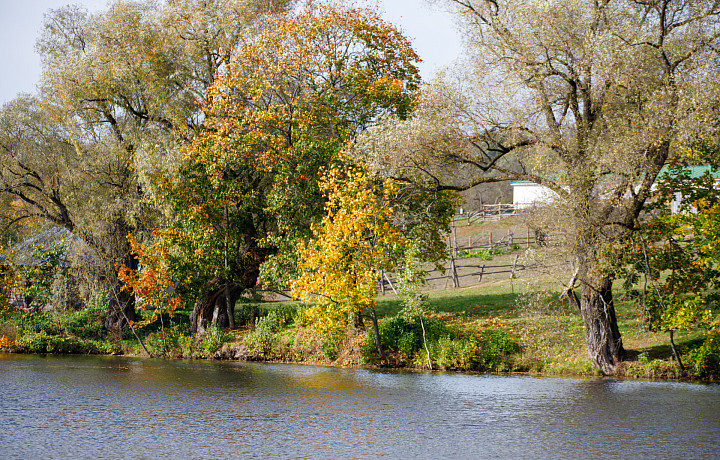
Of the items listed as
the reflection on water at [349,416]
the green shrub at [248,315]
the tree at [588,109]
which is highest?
the tree at [588,109]

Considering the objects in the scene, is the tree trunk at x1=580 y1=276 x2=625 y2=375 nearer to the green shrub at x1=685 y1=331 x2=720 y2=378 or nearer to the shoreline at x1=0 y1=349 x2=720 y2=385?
the shoreline at x1=0 y1=349 x2=720 y2=385

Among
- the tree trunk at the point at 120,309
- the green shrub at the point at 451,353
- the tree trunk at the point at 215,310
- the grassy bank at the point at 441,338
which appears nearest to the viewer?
the grassy bank at the point at 441,338

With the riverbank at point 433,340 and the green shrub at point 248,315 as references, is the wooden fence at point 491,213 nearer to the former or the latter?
the riverbank at point 433,340

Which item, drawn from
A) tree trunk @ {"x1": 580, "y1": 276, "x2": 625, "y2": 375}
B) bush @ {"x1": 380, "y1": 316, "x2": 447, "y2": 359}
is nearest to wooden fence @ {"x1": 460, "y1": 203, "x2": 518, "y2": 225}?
bush @ {"x1": 380, "y1": 316, "x2": 447, "y2": 359}

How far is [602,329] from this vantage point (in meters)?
21.2

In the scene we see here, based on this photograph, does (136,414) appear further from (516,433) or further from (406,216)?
(406,216)

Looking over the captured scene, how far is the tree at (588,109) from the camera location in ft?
62.7

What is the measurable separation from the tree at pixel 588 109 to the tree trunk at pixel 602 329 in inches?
1.2

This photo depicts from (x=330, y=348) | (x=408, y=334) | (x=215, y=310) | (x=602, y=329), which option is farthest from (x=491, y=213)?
(x=602, y=329)

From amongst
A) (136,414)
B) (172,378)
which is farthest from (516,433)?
(172,378)

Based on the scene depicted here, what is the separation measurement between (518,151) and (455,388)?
763cm

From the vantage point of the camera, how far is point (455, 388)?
1972 cm

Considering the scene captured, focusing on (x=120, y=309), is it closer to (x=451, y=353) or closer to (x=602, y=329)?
(x=451, y=353)

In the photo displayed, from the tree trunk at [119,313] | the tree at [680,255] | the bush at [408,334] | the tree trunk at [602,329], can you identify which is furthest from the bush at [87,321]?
the tree at [680,255]
